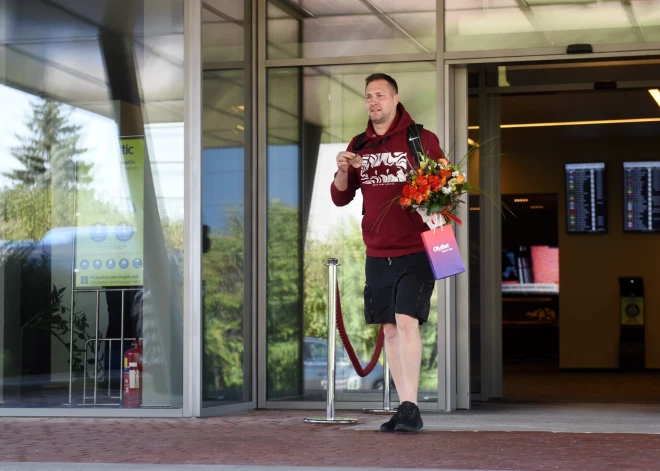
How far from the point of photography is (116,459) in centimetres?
485

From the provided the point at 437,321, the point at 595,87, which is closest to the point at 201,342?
the point at 437,321

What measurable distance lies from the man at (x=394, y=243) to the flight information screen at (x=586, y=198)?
10.2 metres

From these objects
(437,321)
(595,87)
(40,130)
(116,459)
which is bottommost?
(116,459)

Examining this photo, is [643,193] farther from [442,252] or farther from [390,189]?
[442,252]

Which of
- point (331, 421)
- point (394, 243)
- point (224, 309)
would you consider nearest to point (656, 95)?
point (224, 309)

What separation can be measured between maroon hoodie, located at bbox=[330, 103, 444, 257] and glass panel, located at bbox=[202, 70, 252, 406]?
1702mm

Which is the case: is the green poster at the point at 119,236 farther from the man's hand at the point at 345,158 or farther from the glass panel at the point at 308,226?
the man's hand at the point at 345,158

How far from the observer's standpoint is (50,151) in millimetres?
7656

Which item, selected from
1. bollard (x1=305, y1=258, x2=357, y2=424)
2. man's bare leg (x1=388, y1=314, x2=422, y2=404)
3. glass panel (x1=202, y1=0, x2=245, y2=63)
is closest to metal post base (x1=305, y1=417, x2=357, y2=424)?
bollard (x1=305, y1=258, x2=357, y2=424)

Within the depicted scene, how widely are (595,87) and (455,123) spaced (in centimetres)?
278

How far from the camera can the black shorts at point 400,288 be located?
19.0 feet

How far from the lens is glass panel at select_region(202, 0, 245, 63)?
7426mm

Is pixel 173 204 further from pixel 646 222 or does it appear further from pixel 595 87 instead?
pixel 646 222

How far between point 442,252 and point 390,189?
49 centimetres
